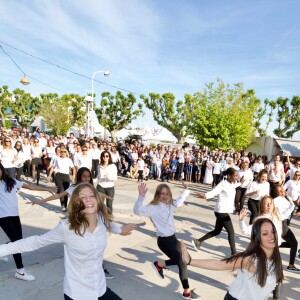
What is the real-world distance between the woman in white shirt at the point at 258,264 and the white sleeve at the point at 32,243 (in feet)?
3.48

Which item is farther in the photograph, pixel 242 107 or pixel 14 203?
pixel 242 107

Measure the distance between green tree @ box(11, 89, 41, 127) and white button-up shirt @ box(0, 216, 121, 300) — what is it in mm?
46562

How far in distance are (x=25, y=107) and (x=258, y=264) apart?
48663 mm

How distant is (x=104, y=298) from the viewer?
2.33m

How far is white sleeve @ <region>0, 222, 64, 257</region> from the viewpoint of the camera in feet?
6.85

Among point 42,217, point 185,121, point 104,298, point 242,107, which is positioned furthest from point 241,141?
point 104,298

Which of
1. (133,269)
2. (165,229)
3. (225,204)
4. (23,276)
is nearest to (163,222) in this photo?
(165,229)

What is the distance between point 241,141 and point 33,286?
70.3 ft

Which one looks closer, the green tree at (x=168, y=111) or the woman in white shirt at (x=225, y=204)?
the woman in white shirt at (x=225, y=204)

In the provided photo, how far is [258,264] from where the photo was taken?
228 cm

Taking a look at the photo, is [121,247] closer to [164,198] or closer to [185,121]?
[164,198]

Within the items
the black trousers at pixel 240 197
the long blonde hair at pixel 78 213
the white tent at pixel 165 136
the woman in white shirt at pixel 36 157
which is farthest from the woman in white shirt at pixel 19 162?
the white tent at pixel 165 136

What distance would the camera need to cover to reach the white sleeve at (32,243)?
82.1 inches

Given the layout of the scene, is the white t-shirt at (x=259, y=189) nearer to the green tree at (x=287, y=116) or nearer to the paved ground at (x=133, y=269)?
Result: the paved ground at (x=133, y=269)
